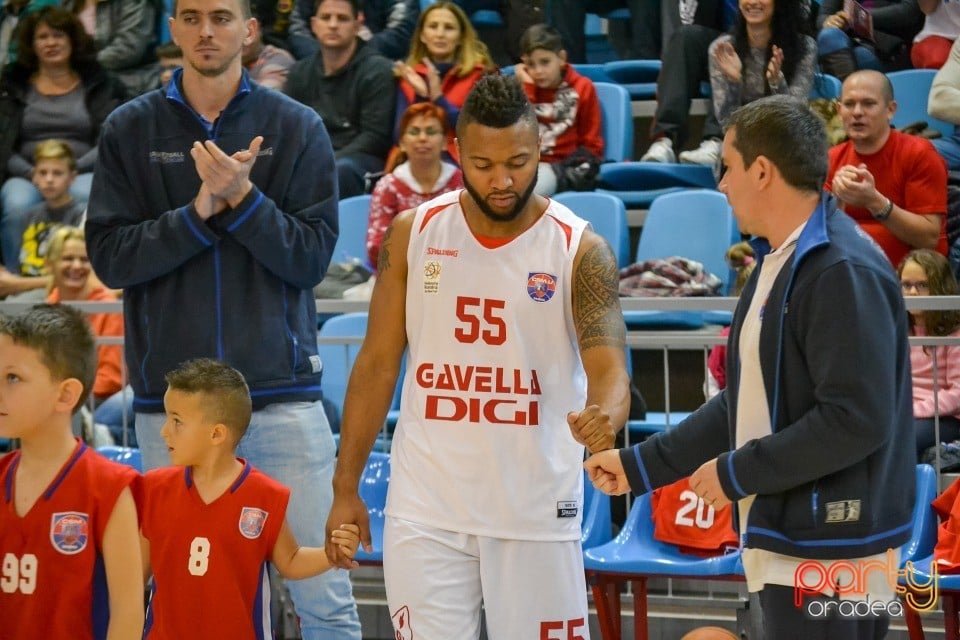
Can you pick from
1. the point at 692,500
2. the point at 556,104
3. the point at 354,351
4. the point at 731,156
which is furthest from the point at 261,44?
the point at 731,156

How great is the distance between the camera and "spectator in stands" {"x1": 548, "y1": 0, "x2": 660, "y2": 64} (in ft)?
29.2

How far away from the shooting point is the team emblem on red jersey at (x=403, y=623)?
3.35 m

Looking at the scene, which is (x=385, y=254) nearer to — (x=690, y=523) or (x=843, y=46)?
(x=690, y=523)

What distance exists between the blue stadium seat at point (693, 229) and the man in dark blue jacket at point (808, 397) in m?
3.95

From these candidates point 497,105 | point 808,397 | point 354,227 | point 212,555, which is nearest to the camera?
point 808,397

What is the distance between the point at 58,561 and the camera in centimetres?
325

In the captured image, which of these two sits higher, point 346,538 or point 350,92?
point 350,92

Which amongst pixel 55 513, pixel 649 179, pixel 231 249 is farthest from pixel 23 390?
pixel 649 179

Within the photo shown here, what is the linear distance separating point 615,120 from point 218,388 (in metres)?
4.95

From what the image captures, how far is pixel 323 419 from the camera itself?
4066mm

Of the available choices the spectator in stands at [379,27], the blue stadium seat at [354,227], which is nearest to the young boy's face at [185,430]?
the blue stadium seat at [354,227]

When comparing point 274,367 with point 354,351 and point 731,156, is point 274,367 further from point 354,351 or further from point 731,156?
Result: point 354,351

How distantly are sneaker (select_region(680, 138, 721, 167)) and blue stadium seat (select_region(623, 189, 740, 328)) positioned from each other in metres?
0.67

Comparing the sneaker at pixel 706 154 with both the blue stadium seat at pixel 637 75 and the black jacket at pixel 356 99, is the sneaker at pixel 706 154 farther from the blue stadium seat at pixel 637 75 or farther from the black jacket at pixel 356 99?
the black jacket at pixel 356 99
